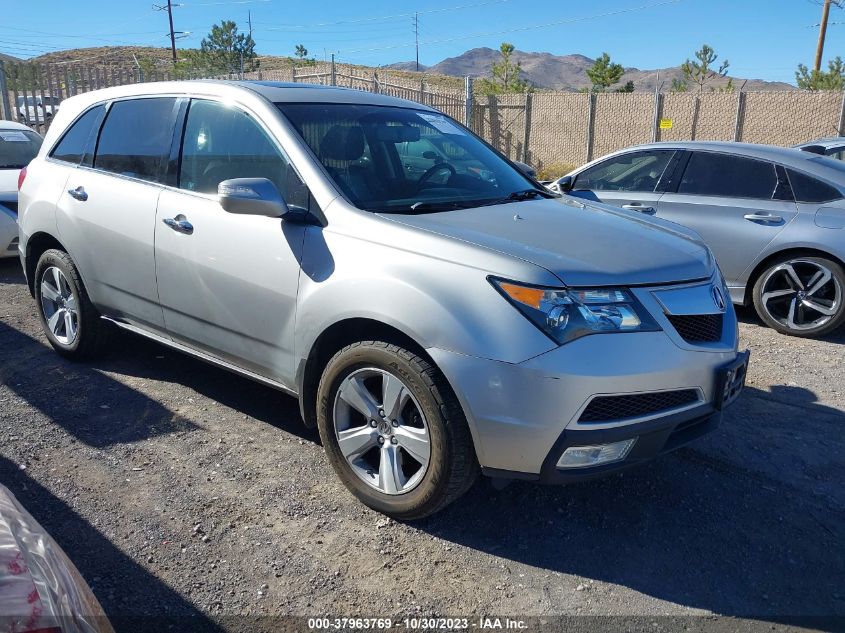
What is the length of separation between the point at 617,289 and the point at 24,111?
1439 centimetres

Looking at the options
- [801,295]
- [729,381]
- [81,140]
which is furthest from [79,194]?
[801,295]

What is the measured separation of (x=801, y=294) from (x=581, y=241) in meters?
3.75

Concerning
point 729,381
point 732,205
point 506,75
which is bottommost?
point 729,381

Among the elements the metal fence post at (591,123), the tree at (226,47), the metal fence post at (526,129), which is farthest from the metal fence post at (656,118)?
the tree at (226,47)

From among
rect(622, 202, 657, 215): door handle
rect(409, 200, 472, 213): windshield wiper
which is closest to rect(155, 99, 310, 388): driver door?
rect(409, 200, 472, 213): windshield wiper

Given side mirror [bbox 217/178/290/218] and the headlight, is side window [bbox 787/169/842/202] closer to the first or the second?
the headlight

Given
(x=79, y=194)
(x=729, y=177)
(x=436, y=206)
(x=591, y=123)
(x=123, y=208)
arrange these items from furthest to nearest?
(x=591, y=123) < (x=729, y=177) < (x=79, y=194) < (x=123, y=208) < (x=436, y=206)

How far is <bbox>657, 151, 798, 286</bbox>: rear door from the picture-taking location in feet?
19.7

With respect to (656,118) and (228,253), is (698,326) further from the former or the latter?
(656,118)

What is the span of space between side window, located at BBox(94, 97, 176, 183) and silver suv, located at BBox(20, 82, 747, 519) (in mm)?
15

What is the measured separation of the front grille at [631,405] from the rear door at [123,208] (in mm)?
2609

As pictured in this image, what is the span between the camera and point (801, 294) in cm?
591

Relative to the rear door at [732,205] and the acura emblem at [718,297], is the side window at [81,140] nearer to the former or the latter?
the acura emblem at [718,297]

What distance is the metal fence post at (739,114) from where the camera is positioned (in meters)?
21.3
